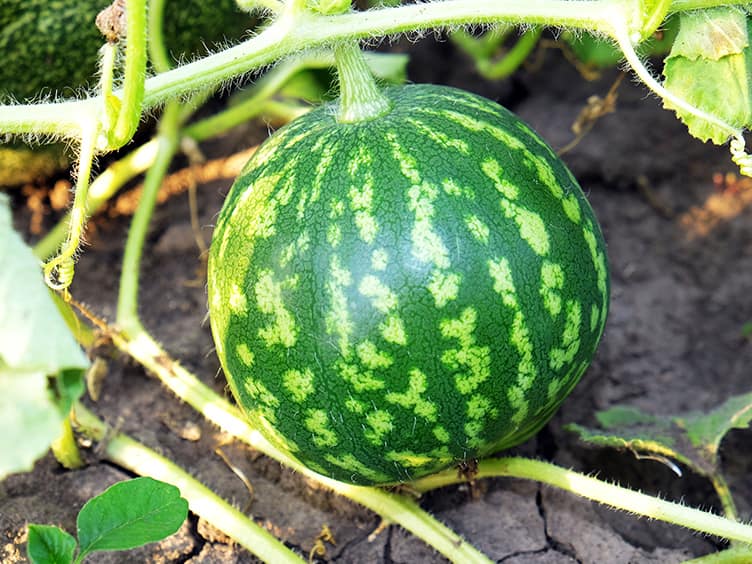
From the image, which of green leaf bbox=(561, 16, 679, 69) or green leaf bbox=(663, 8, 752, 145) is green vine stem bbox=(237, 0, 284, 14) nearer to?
green leaf bbox=(663, 8, 752, 145)

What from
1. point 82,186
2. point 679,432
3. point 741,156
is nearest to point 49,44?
point 82,186

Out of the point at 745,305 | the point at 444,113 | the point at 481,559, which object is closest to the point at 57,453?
the point at 481,559

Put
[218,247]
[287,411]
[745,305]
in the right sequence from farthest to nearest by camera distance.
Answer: [745,305]
[218,247]
[287,411]

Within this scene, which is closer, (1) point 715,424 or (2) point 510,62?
(1) point 715,424

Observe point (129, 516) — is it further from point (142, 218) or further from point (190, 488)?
point (142, 218)

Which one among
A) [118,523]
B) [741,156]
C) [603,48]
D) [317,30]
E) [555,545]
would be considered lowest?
[555,545]

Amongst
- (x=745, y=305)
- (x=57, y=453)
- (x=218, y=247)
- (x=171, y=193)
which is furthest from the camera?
(x=171, y=193)

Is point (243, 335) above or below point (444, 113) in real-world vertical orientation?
below

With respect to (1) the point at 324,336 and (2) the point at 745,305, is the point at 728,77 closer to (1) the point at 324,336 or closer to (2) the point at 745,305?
(1) the point at 324,336
